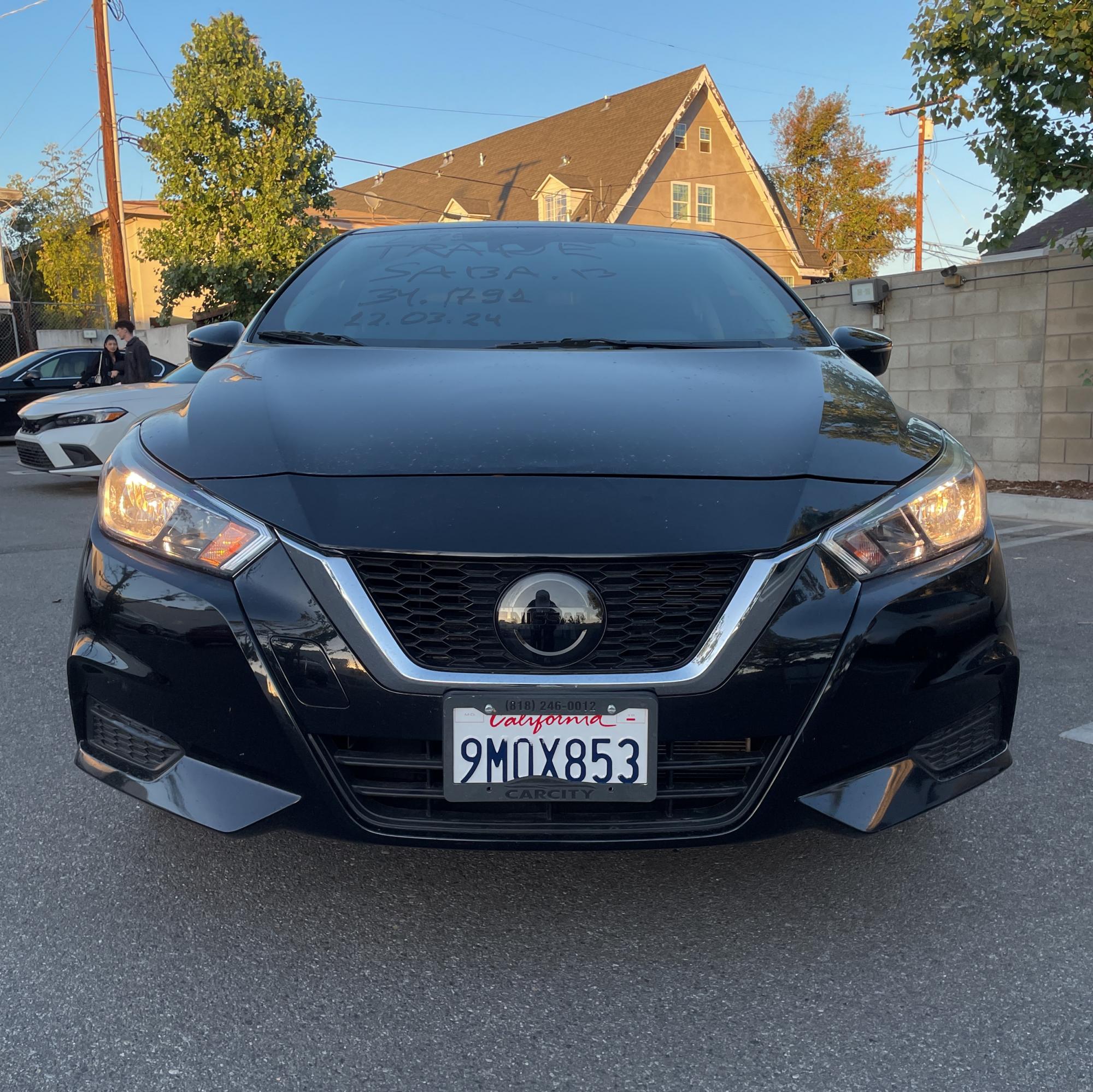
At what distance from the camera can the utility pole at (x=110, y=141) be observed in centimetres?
1972

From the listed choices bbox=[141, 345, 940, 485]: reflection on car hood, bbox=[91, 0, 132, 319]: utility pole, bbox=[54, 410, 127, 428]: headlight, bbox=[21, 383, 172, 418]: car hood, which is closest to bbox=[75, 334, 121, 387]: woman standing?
bbox=[21, 383, 172, 418]: car hood

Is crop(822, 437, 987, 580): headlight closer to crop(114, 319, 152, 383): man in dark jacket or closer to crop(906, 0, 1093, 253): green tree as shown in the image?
crop(906, 0, 1093, 253): green tree

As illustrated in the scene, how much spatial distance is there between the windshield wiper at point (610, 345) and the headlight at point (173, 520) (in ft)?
2.99

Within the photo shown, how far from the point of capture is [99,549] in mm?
2016

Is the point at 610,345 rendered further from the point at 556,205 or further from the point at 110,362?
the point at 556,205

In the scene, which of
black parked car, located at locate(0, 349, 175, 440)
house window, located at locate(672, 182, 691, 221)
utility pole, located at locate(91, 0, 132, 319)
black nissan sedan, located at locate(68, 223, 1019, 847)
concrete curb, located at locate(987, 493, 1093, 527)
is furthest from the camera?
house window, located at locate(672, 182, 691, 221)

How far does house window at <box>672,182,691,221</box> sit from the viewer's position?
104ft

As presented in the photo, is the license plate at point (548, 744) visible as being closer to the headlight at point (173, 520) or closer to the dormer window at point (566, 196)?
the headlight at point (173, 520)

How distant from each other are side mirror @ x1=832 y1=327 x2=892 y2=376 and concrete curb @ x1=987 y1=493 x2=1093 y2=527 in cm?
475

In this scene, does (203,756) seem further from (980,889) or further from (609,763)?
(980,889)

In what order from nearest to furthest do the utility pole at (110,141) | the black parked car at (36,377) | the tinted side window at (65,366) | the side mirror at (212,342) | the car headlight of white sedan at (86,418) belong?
the side mirror at (212,342) < the car headlight of white sedan at (86,418) < the black parked car at (36,377) < the tinted side window at (65,366) < the utility pole at (110,141)

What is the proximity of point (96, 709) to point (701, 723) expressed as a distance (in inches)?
43.1

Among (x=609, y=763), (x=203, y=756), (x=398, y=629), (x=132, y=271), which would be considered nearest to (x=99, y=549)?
(x=203, y=756)

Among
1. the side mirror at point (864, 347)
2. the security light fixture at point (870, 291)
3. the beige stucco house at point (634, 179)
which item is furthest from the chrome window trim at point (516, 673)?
→ the beige stucco house at point (634, 179)
